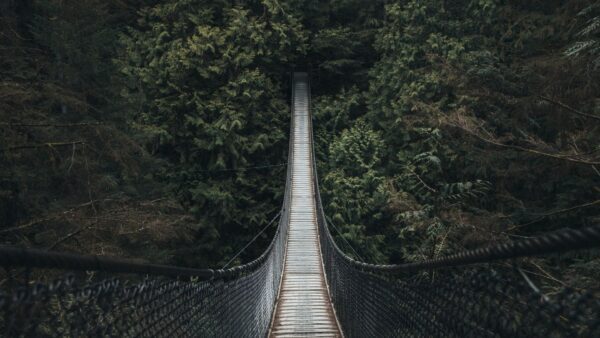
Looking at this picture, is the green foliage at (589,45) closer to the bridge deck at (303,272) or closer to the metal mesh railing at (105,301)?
the bridge deck at (303,272)

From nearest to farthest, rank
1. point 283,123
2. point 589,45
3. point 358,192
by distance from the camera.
→ point 589,45 → point 358,192 → point 283,123

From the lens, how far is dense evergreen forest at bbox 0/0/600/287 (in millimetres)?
6578

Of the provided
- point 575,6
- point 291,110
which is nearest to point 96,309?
point 575,6

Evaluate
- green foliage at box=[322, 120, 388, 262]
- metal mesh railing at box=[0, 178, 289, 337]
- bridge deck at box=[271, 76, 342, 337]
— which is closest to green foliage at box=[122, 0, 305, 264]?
bridge deck at box=[271, 76, 342, 337]

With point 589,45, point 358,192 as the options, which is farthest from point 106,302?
point 358,192

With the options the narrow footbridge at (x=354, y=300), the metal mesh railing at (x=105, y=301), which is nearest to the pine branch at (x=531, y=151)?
the narrow footbridge at (x=354, y=300)

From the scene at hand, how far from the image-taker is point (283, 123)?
18219mm

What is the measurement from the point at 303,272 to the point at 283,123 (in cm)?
967

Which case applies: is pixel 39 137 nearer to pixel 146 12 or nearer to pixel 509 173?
pixel 509 173

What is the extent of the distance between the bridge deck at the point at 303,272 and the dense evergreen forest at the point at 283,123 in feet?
2.93

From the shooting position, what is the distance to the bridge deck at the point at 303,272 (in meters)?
6.12

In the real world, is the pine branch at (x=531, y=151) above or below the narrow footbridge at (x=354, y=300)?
above

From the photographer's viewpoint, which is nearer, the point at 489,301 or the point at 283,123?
the point at 489,301

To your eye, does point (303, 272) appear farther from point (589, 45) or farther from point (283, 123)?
point (283, 123)
